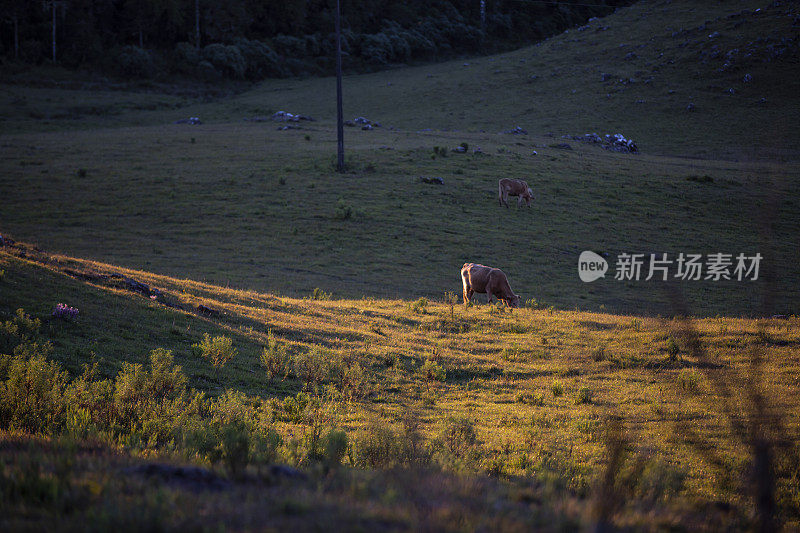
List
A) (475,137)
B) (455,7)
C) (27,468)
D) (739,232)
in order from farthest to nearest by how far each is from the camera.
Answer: (455,7) < (475,137) < (739,232) < (27,468)

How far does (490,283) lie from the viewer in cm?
1883

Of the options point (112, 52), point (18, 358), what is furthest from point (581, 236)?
point (112, 52)

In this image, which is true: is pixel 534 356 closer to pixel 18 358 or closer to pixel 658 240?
pixel 18 358

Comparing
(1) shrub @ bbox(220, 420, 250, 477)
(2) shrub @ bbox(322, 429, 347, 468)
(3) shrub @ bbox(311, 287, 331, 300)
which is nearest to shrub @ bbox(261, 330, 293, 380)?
(2) shrub @ bbox(322, 429, 347, 468)

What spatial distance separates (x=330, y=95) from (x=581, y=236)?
58.8 meters

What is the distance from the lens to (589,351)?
1315 centimetres

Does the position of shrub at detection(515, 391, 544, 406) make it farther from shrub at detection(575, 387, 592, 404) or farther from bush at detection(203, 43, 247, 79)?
bush at detection(203, 43, 247, 79)

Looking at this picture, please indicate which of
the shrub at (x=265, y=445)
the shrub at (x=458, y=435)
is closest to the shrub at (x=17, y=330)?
the shrub at (x=265, y=445)

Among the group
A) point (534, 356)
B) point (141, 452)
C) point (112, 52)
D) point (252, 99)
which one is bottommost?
point (534, 356)

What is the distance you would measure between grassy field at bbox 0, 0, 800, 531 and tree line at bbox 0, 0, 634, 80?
33632 millimetres

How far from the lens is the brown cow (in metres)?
18.8

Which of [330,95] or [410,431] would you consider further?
[330,95]

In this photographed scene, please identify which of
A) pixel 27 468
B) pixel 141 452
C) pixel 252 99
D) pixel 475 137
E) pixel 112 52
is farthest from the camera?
pixel 112 52

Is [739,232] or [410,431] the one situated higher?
[739,232]
